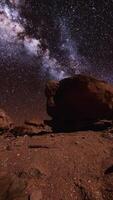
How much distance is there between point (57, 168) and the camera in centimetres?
982

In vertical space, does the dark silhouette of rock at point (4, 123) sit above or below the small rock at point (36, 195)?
above

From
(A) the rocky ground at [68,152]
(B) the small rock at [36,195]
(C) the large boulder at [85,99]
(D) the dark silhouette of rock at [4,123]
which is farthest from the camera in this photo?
(D) the dark silhouette of rock at [4,123]

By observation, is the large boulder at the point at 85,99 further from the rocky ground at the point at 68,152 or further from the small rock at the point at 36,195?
the small rock at the point at 36,195

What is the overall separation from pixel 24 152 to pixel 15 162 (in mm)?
1082

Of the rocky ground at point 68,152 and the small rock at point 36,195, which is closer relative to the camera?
the small rock at point 36,195

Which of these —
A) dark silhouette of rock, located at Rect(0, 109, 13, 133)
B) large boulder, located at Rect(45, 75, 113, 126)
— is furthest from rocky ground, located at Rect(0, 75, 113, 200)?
dark silhouette of rock, located at Rect(0, 109, 13, 133)

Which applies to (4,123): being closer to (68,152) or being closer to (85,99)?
(85,99)

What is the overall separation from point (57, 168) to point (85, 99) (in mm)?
6739

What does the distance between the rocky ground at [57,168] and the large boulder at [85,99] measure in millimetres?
2687

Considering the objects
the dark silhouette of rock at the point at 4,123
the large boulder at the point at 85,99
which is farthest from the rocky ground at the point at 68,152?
the dark silhouette of rock at the point at 4,123

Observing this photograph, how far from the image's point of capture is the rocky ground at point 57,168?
26.9 feet

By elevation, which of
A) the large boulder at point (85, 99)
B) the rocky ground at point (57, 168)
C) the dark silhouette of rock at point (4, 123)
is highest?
the large boulder at point (85, 99)

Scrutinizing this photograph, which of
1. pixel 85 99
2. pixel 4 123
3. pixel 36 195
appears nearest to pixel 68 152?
pixel 36 195

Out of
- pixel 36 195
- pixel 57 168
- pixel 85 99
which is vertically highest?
pixel 85 99
